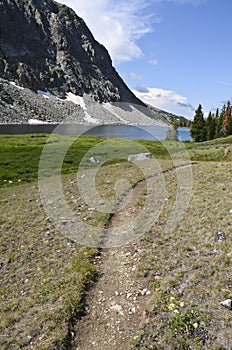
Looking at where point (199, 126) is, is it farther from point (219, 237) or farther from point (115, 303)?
point (115, 303)

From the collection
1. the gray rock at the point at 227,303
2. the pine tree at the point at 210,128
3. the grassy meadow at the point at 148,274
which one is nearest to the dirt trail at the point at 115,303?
the grassy meadow at the point at 148,274

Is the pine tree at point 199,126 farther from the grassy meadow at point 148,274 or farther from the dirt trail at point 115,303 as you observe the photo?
the dirt trail at point 115,303

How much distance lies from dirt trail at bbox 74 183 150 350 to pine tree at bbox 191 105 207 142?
9411 centimetres

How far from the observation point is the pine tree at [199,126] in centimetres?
10081

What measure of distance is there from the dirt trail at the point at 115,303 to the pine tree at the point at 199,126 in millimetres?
94114

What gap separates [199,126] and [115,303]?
98245 mm

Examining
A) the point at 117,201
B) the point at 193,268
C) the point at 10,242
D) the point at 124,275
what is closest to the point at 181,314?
the point at 193,268

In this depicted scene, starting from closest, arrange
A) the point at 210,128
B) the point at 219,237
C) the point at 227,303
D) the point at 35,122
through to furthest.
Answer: the point at 227,303 → the point at 219,237 → the point at 210,128 → the point at 35,122

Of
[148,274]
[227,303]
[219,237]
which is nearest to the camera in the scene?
[227,303]

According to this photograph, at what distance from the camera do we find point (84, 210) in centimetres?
1889

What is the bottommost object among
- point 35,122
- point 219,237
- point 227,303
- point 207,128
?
point 227,303

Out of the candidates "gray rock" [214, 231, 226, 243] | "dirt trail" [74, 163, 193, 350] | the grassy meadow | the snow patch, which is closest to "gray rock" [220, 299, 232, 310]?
the grassy meadow

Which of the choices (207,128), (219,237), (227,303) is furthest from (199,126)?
(227,303)

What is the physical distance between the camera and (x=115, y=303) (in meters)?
10.4
